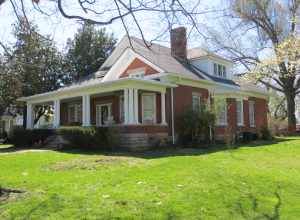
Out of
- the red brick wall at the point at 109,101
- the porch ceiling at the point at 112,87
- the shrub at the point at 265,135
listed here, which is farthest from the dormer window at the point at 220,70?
the red brick wall at the point at 109,101

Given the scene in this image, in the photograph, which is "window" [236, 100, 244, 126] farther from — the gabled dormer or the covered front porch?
the covered front porch

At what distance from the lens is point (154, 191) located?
296 inches

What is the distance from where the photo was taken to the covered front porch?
19.4 metres

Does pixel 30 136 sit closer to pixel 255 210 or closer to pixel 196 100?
pixel 196 100

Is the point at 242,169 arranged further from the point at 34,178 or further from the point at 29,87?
the point at 29,87

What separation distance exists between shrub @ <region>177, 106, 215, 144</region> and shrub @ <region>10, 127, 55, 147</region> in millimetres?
7584

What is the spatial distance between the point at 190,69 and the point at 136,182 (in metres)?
17.4

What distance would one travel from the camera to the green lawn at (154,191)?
20.2ft

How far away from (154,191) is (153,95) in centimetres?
1465

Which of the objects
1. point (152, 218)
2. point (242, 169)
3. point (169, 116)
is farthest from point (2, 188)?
Answer: point (169, 116)

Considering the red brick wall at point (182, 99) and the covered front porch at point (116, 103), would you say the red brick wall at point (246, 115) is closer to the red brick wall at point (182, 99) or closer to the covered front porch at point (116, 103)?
the red brick wall at point (182, 99)

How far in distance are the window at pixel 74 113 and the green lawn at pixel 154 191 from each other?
15.0m

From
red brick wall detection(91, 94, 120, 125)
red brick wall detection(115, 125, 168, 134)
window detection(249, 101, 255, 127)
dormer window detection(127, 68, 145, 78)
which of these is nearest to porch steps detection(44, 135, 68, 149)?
red brick wall detection(115, 125, 168, 134)

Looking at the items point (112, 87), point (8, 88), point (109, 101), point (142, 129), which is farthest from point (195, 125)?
point (8, 88)
